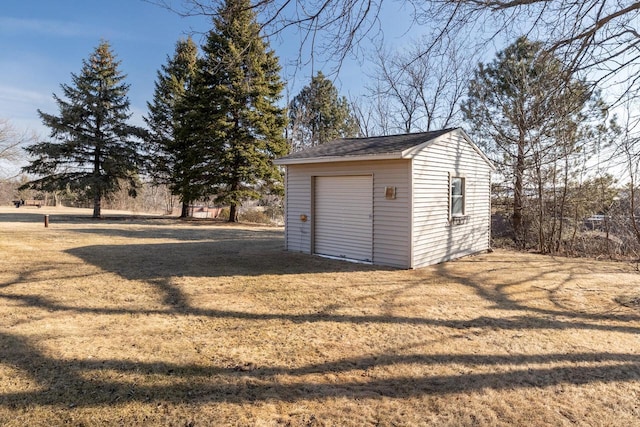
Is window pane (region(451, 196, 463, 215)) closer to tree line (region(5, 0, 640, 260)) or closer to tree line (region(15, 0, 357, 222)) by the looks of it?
tree line (region(5, 0, 640, 260))

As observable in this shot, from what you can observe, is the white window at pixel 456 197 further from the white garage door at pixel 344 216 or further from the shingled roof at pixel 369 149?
the white garage door at pixel 344 216

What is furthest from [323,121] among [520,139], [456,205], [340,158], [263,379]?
[263,379]

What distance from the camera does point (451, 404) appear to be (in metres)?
2.64

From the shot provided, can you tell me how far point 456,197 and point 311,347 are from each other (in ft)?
21.4

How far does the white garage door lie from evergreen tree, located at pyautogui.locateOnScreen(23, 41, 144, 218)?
13.9m

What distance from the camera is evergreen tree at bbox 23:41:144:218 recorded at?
17.9m

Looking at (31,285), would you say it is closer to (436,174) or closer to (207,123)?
(436,174)

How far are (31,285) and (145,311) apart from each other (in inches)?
97.1

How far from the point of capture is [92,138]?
18.1 metres

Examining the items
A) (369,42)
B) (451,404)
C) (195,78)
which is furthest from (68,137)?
(451,404)

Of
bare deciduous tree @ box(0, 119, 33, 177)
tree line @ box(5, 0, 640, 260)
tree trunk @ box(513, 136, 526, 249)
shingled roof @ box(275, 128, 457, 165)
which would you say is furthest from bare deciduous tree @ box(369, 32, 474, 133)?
bare deciduous tree @ box(0, 119, 33, 177)

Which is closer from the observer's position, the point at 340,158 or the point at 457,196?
the point at 340,158

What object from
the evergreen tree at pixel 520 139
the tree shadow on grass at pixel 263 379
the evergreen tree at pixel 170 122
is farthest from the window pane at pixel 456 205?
the evergreen tree at pixel 170 122

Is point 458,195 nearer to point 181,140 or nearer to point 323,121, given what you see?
point 181,140
